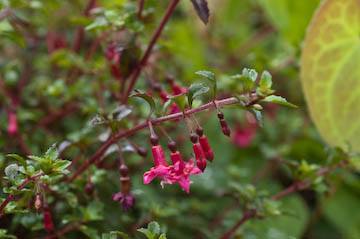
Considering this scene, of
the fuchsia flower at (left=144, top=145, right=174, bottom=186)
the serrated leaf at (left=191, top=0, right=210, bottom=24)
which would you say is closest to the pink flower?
the fuchsia flower at (left=144, top=145, right=174, bottom=186)

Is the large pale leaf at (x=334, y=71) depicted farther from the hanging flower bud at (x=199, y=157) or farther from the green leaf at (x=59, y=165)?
the green leaf at (x=59, y=165)

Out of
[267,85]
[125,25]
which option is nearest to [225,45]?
[125,25]

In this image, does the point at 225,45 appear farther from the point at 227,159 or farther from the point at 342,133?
the point at 342,133

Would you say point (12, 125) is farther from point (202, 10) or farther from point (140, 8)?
point (202, 10)

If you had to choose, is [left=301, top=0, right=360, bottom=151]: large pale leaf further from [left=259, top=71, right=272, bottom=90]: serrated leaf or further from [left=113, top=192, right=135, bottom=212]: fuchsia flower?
[left=113, top=192, right=135, bottom=212]: fuchsia flower

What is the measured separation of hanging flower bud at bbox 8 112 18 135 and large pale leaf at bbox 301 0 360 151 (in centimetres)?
65

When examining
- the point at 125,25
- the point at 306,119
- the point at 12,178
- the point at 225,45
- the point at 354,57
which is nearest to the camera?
the point at 12,178

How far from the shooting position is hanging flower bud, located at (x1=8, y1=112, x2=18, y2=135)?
0.91m

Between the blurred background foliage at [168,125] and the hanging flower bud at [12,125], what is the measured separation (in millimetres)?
16

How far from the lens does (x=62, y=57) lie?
1015 mm

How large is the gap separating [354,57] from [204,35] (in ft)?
3.04

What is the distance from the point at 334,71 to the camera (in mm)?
933

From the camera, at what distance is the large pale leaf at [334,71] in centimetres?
88

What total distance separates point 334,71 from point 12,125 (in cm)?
74
